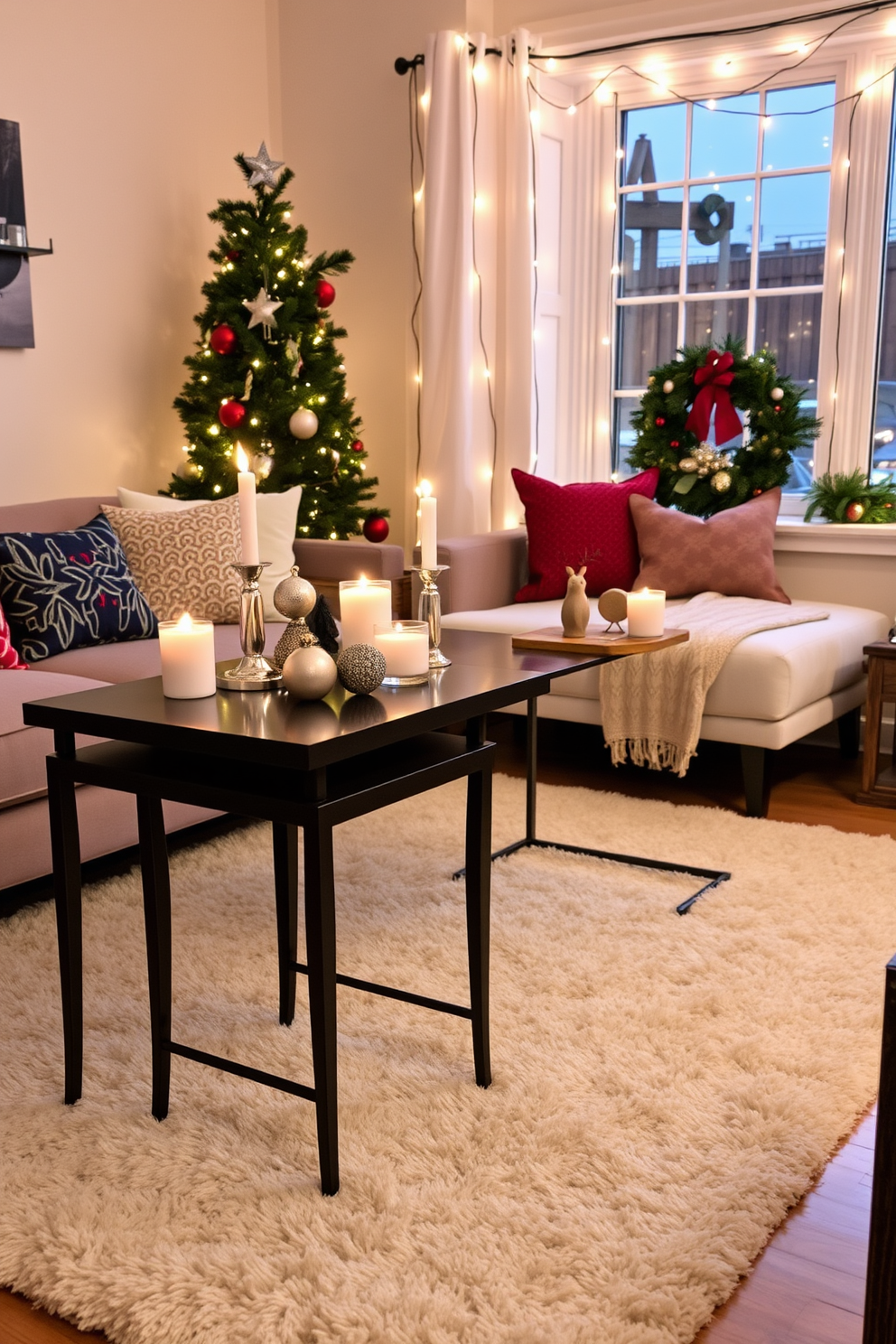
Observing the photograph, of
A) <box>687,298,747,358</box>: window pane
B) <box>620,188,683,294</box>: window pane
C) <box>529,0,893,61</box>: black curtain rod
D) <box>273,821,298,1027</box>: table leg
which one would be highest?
<box>529,0,893,61</box>: black curtain rod

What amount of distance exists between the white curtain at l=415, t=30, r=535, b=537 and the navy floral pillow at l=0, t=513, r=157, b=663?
146 centimetres

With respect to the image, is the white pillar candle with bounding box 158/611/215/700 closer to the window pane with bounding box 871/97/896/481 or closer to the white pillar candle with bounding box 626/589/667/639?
the white pillar candle with bounding box 626/589/667/639

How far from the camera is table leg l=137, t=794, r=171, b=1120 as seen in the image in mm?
1715

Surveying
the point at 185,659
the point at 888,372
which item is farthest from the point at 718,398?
the point at 185,659

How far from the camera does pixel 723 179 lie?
4.22 m

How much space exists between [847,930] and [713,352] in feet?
7.41

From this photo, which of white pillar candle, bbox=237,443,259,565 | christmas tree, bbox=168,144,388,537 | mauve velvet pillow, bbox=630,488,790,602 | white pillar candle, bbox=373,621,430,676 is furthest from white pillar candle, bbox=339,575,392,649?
christmas tree, bbox=168,144,388,537

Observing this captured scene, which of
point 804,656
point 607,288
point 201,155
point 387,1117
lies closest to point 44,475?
point 201,155

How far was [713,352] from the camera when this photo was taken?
4039 mm

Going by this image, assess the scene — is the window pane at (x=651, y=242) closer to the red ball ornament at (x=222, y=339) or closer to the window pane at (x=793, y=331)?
the window pane at (x=793, y=331)

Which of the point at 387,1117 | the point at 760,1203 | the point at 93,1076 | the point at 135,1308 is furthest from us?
the point at 93,1076

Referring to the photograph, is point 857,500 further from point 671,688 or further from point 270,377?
point 270,377

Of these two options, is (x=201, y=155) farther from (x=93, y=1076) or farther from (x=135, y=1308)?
(x=135, y=1308)

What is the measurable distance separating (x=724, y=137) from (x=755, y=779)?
7.80 ft
